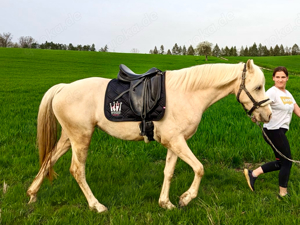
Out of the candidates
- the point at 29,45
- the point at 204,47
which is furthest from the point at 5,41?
the point at 204,47

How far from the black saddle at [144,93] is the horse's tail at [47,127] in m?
1.13

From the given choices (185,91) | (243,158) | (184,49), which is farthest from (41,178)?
(184,49)

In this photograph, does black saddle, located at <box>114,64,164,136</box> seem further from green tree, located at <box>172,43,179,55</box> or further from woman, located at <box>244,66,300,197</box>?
green tree, located at <box>172,43,179,55</box>

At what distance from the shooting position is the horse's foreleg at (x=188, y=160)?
284cm

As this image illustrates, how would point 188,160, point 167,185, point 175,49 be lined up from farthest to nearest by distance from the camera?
point 175,49 → point 167,185 → point 188,160

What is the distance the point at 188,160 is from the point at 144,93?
100cm

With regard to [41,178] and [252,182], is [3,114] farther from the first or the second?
[252,182]

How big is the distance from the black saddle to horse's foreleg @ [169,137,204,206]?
414 millimetres

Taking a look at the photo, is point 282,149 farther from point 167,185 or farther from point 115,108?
point 115,108

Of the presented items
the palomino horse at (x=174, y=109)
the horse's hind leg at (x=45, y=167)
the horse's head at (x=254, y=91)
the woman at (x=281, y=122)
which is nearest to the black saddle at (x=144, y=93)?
the palomino horse at (x=174, y=109)

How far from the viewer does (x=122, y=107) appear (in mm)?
3041

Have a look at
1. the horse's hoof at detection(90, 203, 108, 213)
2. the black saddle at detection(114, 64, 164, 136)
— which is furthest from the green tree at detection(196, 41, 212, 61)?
the horse's hoof at detection(90, 203, 108, 213)

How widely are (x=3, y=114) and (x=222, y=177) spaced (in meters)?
6.96

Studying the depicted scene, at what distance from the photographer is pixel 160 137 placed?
304 cm
